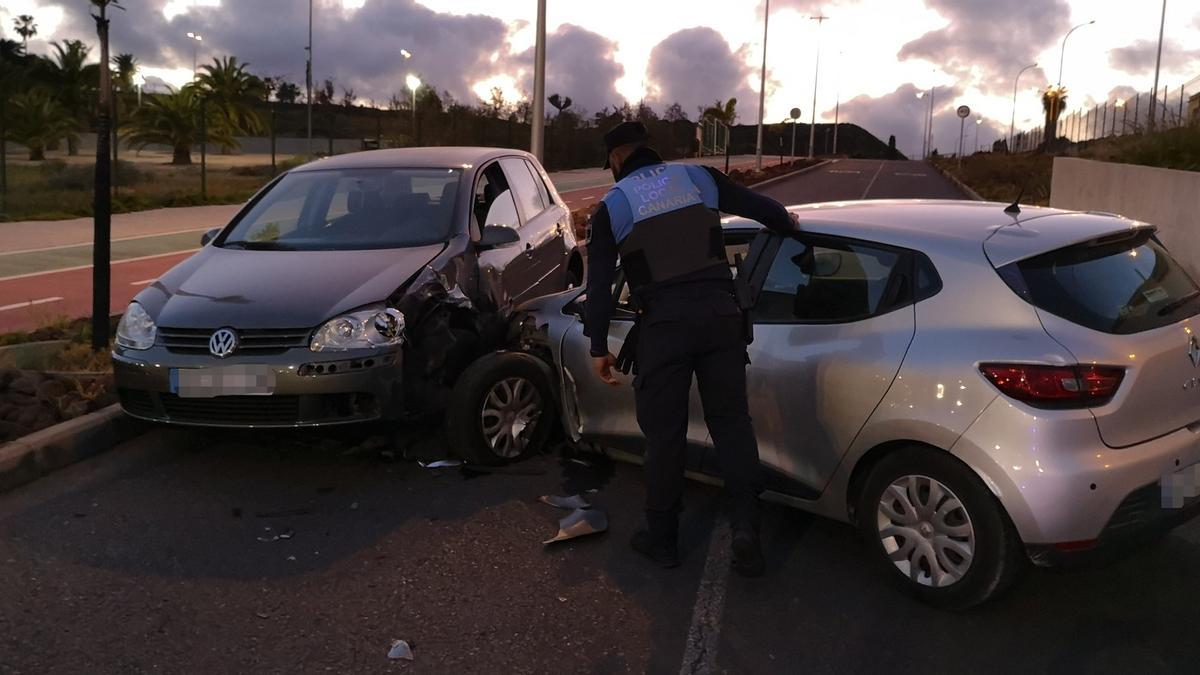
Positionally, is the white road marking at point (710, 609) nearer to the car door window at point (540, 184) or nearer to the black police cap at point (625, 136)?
the black police cap at point (625, 136)

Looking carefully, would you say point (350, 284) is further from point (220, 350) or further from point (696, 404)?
point (696, 404)

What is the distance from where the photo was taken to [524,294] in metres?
6.80

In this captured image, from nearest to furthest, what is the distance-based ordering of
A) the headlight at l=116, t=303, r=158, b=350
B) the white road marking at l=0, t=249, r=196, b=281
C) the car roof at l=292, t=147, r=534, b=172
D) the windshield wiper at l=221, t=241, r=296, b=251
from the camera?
the headlight at l=116, t=303, r=158, b=350
the windshield wiper at l=221, t=241, r=296, b=251
the car roof at l=292, t=147, r=534, b=172
the white road marking at l=0, t=249, r=196, b=281

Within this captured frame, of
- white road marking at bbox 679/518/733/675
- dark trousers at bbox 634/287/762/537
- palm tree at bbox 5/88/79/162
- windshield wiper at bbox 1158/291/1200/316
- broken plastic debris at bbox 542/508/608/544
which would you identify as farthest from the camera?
palm tree at bbox 5/88/79/162

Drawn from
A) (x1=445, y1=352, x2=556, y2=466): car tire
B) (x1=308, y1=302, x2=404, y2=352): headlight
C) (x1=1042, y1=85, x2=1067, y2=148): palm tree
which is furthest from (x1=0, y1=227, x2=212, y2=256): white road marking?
(x1=1042, y1=85, x2=1067, y2=148): palm tree

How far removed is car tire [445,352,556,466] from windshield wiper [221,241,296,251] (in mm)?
1586

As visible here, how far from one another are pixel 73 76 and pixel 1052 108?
1741 inches

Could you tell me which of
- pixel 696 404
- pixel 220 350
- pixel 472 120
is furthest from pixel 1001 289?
pixel 472 120

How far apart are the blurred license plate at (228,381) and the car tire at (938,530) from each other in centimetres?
285

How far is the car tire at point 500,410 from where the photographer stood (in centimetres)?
523

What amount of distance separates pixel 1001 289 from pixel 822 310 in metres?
0.76

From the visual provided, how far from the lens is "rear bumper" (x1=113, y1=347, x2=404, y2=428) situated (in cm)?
488

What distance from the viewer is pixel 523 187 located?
25.2 ft

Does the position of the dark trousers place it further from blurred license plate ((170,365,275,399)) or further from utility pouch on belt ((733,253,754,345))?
blurred license plate ((170,365,275,399))
